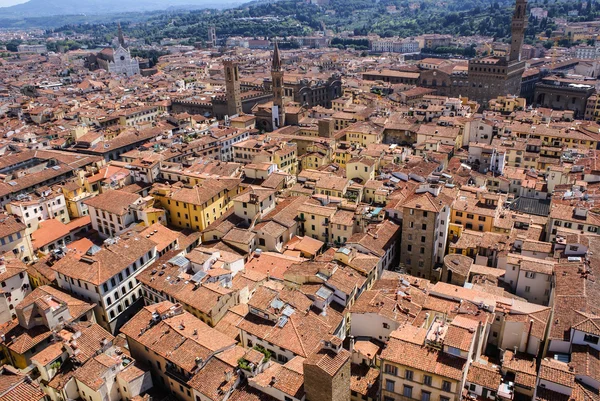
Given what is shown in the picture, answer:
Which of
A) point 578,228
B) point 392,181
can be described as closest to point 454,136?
point 392,181

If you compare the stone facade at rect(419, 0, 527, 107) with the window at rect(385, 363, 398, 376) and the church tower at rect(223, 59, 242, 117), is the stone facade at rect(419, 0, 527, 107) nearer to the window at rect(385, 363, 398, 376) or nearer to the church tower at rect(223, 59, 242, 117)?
the church tower at rect(223, 59, 242, 117)

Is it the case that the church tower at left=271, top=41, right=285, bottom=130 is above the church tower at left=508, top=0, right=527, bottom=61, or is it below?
below

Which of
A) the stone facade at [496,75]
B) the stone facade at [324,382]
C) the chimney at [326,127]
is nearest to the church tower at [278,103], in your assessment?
the chimney at [326,127]

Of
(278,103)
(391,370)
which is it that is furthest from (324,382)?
(278,103)

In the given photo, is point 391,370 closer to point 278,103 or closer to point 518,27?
point 278,103

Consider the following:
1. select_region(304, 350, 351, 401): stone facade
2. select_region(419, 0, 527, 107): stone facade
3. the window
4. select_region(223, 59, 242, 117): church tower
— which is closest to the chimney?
select_region(223, 59, 242, 117): church tower
